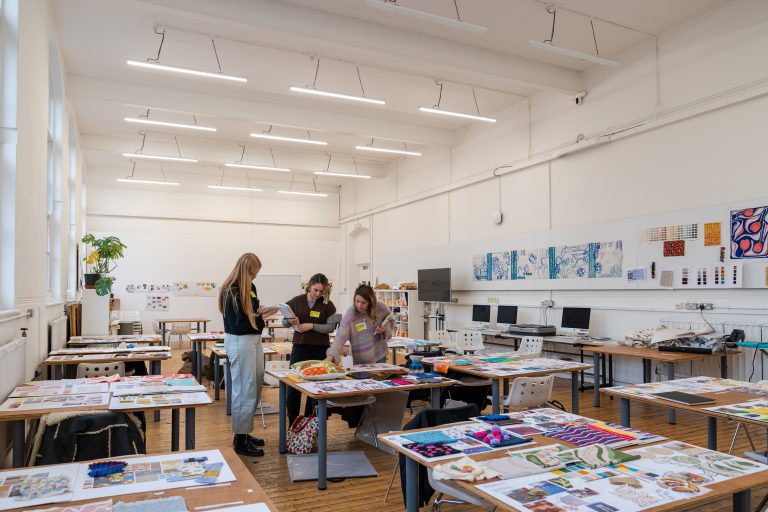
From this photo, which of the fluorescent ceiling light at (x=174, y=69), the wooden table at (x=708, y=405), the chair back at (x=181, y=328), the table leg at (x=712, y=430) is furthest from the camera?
the chair back at (x=181, y=328)

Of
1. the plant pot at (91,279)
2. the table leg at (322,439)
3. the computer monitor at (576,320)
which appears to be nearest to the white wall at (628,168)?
the computer monitor at (576,320)

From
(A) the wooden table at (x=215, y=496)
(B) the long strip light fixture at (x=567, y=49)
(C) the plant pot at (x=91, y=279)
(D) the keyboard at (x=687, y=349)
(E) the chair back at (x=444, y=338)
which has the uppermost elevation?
(B) the long strip light fixture at (x=567, y=49)

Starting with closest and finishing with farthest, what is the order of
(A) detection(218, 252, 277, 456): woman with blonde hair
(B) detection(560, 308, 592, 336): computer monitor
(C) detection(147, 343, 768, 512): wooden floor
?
1. (C) detection(147, 343, 768, 512): wooden floor
2. (A) detection(218, 252, 277, 456): woman with blonde hair
3. (B) detection(560, 308, 592, 336): computer monitor

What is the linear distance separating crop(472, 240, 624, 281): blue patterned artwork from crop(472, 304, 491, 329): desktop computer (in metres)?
0.53

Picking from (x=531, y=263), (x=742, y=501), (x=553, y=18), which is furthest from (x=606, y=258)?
(x=742, y=501)

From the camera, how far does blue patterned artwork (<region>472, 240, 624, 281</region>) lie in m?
7.36

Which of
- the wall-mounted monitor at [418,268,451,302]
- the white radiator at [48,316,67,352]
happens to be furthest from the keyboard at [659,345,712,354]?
the white radiator at [48,316,67,352]

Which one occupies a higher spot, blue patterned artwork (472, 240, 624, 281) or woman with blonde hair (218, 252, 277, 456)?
blue patterned artwork (472, 240, 624, 281)

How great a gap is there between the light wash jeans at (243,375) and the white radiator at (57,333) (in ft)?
7.88

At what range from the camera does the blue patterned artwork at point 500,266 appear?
9.19 m

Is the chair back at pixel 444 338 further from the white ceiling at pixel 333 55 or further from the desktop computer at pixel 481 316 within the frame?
the white ceiling at pixel 333 55

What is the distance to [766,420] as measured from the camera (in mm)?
2650

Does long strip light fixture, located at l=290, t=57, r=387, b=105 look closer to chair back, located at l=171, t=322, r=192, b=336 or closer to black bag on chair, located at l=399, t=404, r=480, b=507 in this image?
black bag on chair, located at l=399, t=404, r=480, b=507

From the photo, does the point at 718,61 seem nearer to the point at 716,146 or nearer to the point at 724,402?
the point at 716,146
